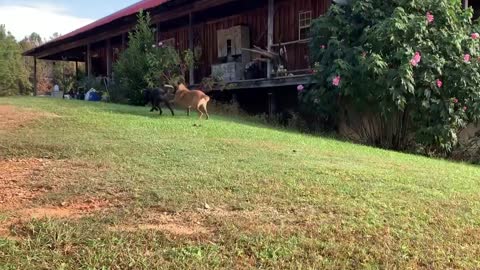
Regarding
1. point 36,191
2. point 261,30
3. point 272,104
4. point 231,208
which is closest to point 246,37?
point 261,30

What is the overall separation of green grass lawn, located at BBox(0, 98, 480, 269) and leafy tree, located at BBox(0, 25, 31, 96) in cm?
3819

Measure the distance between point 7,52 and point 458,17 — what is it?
4082 cm

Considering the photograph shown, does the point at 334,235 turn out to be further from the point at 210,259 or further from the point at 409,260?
the point at 210,259

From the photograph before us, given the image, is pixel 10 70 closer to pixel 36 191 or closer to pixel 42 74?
pixel 42 74

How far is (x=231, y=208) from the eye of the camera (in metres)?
4.84

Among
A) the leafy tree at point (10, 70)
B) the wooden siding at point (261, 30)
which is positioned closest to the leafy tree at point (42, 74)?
the leafy tree at point (10, 70)

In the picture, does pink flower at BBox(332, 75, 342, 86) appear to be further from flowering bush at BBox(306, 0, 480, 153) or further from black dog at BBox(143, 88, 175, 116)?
black dog at BBox(143, 88, 175, 116)

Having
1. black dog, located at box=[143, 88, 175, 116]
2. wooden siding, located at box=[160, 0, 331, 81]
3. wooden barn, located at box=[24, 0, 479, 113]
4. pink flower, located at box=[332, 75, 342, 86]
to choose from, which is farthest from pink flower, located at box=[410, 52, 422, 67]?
black dog, located at box=[143, 88, 175, 116]

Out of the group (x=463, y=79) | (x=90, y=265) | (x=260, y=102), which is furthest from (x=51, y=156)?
(x=260, y=102)

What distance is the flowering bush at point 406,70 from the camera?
10.5m

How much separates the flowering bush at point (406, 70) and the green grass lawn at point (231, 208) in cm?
288

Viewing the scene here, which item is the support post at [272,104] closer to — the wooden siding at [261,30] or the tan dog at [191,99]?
the wooden siding at [261,30]

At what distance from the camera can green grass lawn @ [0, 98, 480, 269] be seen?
12.8ft

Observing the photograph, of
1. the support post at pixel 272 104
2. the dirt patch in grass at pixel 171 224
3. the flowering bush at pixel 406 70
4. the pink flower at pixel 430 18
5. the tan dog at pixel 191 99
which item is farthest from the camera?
the support post at pixel 272 104
